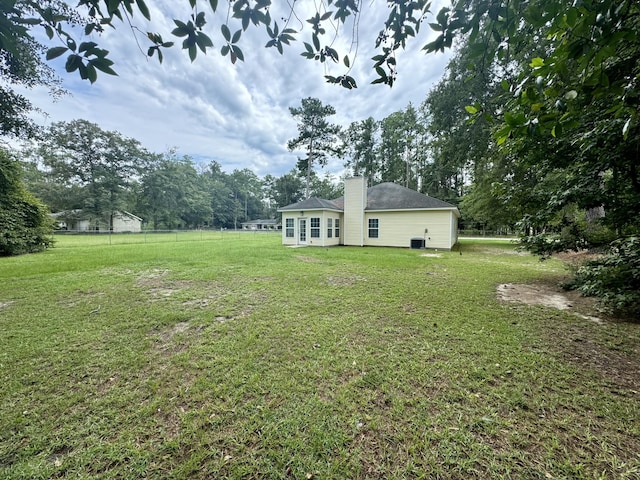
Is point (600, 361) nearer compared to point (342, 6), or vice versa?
point (342, 6)

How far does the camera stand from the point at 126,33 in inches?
70.2

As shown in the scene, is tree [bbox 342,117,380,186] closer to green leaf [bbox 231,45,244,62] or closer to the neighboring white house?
the neighboring white house

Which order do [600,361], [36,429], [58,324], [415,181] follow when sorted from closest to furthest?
[36,429] < [600,361] < [58,324] < [415,181]

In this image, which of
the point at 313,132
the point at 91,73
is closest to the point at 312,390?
the point at 91,73

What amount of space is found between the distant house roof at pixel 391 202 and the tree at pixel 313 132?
6.90 meters

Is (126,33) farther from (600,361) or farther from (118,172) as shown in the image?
(118,172)

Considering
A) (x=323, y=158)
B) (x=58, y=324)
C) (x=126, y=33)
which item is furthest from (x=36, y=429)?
(x=323, y=158)

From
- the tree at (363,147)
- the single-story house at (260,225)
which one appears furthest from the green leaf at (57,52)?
the single-story house at (260,225)

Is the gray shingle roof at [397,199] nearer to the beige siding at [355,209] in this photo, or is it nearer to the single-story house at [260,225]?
the beige siding at [355,209]

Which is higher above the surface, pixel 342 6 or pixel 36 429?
pixel 342 6

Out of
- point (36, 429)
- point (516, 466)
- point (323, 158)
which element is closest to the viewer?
point (516, 466)

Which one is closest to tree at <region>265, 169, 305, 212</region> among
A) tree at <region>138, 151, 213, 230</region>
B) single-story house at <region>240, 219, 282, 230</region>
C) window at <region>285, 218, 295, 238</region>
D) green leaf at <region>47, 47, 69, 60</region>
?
single-story house at <region>240, 219, 282, 230</region>

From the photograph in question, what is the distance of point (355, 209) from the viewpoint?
14.8m

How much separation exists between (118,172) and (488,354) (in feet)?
135
